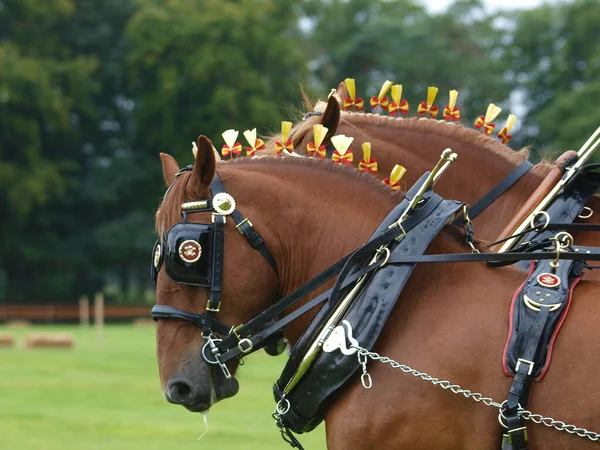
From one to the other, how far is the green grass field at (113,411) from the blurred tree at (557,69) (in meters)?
26.5

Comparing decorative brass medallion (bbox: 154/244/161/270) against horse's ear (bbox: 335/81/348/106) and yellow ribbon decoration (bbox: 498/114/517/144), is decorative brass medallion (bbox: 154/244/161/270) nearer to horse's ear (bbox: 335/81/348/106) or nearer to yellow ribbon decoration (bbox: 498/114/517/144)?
horse's ear (bbox: 335/81/348/106)

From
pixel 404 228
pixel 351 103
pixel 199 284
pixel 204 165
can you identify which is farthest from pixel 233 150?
pixel 351 103

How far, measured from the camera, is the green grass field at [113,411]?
1196 centimetres

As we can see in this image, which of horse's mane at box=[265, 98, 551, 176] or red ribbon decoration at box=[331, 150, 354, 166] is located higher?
red ribbon decoration at box=[331, 150, 354, 166]

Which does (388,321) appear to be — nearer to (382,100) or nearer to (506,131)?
(506,131)

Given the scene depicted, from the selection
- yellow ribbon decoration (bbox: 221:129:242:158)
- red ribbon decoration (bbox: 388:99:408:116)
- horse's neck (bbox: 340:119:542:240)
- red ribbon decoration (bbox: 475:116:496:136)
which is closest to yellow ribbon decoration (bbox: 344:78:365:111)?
red ribbon decoration (bbox: 388:99:408:116)

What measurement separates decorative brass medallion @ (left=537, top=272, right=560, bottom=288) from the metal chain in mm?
548

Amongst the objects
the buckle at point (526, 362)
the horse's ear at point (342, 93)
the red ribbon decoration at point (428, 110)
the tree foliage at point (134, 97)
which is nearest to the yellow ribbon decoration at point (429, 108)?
the red ribbon decoration at point (428, 110)

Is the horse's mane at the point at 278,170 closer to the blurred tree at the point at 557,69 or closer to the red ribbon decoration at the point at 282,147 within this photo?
the red ribbon decoration at the point at 282,147

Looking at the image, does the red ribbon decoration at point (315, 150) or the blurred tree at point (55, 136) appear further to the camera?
the blurred tree at point (55, 136)

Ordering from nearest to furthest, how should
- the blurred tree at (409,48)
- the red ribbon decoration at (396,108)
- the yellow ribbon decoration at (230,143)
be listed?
the yellow ribbon decoration at (230,143) → the red ribbon decoration at (396,108) → the blurred tree at (409,48)

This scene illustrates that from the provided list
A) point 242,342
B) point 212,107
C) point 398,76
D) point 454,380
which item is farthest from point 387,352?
point 398,76

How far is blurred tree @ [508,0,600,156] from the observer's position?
45000mm

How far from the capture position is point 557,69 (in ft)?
165
